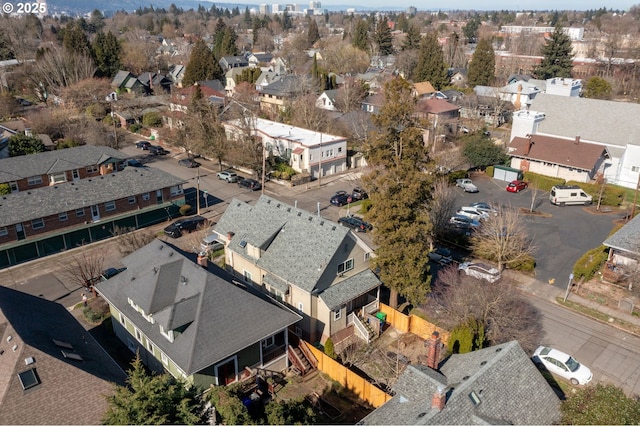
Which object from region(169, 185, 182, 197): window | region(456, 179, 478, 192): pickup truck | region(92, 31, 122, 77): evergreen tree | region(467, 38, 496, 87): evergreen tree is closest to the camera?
region(169, 185, 182, 197): window

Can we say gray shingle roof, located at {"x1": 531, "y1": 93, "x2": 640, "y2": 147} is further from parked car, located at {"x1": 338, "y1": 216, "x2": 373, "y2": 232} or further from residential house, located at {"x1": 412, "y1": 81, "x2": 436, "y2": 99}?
parked car, located at {"x1": 338, "y1": 216, "x2": 373, "y2": 232}

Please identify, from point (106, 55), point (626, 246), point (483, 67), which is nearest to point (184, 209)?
point (626, 246)

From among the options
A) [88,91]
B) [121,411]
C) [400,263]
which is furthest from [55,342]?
[88,91]

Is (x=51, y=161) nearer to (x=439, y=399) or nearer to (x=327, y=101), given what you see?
(x=327, y=101)

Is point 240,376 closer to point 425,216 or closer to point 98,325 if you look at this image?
point 98,325

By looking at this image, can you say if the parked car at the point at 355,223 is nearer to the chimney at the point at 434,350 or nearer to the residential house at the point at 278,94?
the chimney at the point at 434,350

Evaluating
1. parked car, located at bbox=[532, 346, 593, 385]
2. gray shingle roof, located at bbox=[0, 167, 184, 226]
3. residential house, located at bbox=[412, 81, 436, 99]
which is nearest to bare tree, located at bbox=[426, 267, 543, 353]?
parked car, located at bbox=[532, 346, 593, 385]
